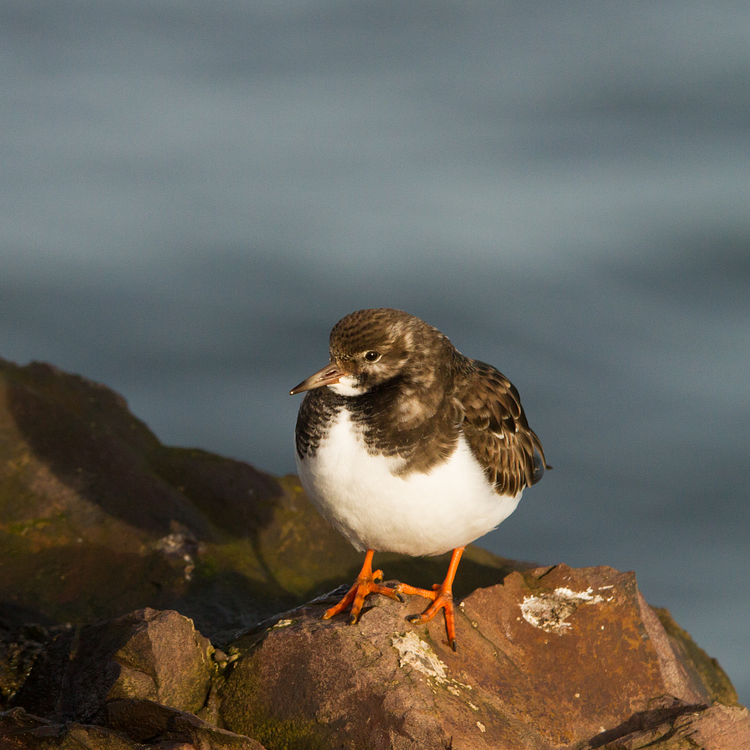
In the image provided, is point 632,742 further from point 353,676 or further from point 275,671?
point 275,671

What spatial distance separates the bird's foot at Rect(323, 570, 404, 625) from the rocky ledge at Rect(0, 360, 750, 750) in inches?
4.5

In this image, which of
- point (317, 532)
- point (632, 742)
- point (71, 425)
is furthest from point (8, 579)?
point (632, 742)

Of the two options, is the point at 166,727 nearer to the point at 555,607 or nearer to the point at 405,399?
the point at 405,399

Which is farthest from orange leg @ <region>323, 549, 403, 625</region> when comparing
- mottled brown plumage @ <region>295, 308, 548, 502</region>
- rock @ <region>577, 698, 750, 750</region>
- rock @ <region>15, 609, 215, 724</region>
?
rock @ <region>577, 698, 750, 750</region>

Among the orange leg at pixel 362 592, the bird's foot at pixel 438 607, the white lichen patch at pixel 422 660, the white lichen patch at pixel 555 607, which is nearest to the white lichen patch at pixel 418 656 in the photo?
the white lichen patch at pixel 422 660

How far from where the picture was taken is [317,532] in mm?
9117

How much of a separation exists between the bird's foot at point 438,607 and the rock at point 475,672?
6 centimetres

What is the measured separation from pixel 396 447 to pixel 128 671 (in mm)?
2019

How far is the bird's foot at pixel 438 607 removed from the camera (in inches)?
228

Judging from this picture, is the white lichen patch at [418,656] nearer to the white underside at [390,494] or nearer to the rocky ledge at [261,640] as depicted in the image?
the rocky ledge at [261,640]

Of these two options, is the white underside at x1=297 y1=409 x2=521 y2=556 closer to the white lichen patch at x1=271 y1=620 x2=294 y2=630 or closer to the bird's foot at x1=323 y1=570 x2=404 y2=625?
the bird's foot at x1=323 y1=570 x2=404 y2=625

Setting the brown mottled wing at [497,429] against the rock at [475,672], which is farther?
the brown mottled wing at [497,429]

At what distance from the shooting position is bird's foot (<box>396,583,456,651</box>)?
5797 mm

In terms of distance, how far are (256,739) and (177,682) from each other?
0.57 m
